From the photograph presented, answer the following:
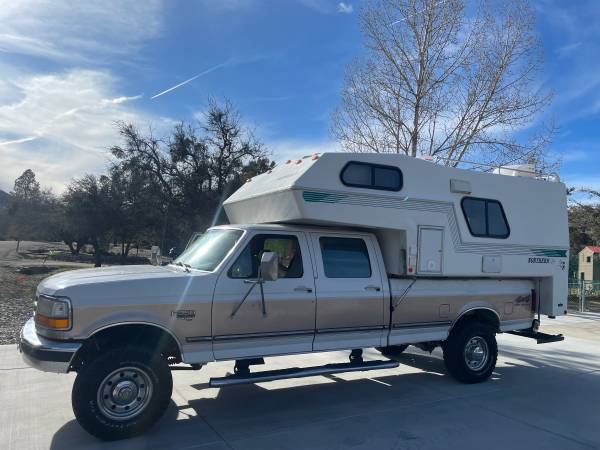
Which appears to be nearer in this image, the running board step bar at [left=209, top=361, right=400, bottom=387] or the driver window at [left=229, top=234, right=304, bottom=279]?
the running board step bar at [left=209, top=361, right=400, bottom=387]

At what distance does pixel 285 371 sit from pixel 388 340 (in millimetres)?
1494

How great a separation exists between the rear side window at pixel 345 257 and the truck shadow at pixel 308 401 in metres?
1.55

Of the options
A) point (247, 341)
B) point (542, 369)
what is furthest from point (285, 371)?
point (542, 369)

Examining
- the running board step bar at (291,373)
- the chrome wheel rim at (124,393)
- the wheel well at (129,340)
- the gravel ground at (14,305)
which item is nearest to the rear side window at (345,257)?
the running board step bar at (291,373)

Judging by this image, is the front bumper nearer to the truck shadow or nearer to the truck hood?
the truck hood

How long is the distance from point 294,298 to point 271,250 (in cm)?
60

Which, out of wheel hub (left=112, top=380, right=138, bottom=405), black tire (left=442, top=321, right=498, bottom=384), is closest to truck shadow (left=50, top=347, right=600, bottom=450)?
black tire (left=442, top=321, right=498, bottom=384)

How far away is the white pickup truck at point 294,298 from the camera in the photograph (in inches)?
193

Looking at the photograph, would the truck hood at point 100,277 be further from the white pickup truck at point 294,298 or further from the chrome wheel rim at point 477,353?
the chrome wheel rim at point 477,353

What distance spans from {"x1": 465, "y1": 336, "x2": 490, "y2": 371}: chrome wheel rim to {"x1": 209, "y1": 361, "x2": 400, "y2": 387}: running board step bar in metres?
1.43

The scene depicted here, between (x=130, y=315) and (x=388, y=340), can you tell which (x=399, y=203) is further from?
(x=130, y=315)

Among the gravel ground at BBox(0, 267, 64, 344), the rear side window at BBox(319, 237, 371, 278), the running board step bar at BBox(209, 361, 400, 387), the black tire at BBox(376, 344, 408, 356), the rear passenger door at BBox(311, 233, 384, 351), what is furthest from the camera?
the gravel ground at BBox(0, 267, 64, 344)

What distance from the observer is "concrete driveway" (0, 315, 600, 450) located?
499cm

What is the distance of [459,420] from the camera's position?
5.68 metres
